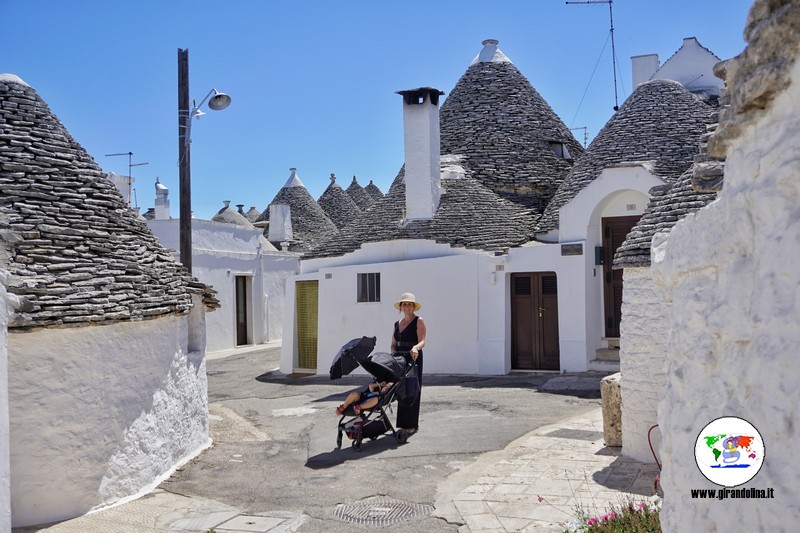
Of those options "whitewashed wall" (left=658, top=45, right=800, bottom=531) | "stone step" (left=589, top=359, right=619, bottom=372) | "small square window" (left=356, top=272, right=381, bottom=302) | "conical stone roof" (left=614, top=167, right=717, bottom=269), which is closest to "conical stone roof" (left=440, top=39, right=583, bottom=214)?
"small square window" (left=356, top=272, right=381, bottom=302)

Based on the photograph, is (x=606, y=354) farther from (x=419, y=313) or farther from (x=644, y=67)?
(x=644, y=67)

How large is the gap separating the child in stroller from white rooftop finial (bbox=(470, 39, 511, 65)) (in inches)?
588

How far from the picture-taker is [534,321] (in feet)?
50.5

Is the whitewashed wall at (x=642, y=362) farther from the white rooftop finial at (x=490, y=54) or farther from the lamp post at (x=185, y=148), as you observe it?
the white rooftop finial at (x=490, y=54)

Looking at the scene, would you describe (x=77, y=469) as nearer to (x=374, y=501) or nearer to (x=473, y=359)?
(x=374, y=501)

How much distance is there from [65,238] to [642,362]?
5567mm

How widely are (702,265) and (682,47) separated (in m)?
18.4

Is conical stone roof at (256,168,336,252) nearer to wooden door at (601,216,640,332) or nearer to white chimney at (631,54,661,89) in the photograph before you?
white chimney at (631,54,661,89)

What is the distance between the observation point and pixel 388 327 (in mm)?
16266

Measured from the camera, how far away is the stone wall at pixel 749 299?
2355mm

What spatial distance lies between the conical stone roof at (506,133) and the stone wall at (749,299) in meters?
15.3

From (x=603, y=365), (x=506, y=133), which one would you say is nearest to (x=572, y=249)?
(x=603, y=365)

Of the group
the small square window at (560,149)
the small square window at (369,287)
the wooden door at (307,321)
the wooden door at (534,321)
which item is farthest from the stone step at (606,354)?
→ the small square window at (560,149)

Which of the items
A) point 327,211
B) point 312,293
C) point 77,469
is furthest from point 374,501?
point 327,211
